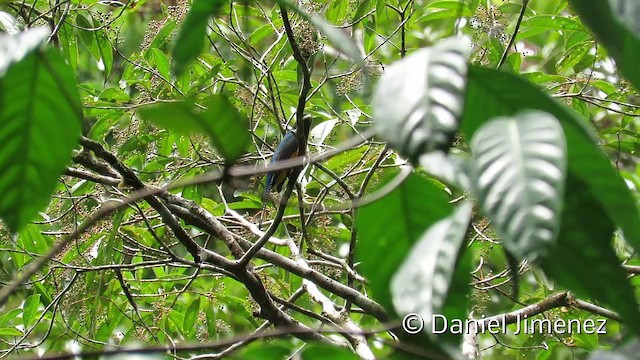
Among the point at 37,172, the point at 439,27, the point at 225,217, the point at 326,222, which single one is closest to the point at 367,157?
the point at 326,222

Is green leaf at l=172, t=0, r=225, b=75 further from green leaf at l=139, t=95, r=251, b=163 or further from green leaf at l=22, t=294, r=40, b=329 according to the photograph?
green leaf at l=22, t=294, r=40, b=329

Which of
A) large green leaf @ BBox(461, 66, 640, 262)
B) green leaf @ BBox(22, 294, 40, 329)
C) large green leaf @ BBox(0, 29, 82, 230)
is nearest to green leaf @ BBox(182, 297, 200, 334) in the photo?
green leaf @ BBox(22, 294, 40, 329)

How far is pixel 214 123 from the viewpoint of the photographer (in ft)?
1.49

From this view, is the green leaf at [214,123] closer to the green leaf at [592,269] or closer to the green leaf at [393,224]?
the green leaf at [393,224]

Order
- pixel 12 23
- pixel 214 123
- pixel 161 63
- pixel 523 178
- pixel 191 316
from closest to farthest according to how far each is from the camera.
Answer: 1. pixel 523 178
2. pixel 214 123
3. pixel 12 23
4. pixel 161 63
5. pixel 191 316

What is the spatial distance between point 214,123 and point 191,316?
1.93m

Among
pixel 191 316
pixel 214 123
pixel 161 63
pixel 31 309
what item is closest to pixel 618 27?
pixel 214 123

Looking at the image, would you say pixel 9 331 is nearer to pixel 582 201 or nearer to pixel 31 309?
pixel 31 309

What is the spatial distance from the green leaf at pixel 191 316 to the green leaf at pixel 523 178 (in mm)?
1996

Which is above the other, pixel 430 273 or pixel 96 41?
pixel 96 41

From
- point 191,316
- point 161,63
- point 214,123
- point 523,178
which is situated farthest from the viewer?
point 191,316

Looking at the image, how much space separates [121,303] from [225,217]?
0.42 meters

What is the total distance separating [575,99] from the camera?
2203 mm

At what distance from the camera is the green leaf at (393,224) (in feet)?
1.48
